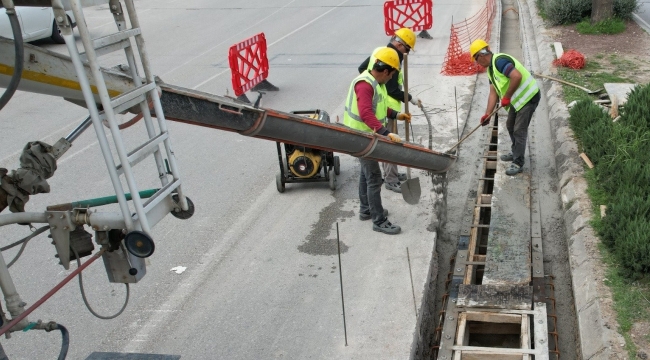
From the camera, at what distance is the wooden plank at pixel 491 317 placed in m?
5.63

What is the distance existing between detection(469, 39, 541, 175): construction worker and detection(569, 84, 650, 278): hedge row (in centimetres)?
84

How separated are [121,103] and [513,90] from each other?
19.0ft

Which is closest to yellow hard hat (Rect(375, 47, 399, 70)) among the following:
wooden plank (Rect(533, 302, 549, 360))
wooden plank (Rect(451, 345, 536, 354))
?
wooden plank (Rect(533, 302, 549, 360))

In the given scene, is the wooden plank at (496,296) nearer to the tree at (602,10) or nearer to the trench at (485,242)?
the trench at (485,242)

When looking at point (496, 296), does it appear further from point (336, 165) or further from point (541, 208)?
point (336, 165)

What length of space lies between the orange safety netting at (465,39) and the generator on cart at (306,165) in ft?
19.7

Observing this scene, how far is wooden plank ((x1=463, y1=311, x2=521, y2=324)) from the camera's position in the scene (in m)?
5.63

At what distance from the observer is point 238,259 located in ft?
23.1

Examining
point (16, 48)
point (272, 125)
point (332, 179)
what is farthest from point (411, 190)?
point (16, 48)

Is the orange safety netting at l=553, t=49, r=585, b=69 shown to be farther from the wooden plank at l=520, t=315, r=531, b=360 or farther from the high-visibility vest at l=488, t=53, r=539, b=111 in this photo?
the wooden plank at l=520, t=315, r=531, b=360

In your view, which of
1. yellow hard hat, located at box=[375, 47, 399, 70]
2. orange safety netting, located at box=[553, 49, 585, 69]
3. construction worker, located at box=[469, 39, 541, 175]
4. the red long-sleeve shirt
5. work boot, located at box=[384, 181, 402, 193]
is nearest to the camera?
yellow hard hat, located at box=[375, 47, 399, 70]

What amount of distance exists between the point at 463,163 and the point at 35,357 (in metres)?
6.00

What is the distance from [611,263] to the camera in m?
6.04

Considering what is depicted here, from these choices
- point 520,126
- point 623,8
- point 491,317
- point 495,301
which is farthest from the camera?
point 623,8
